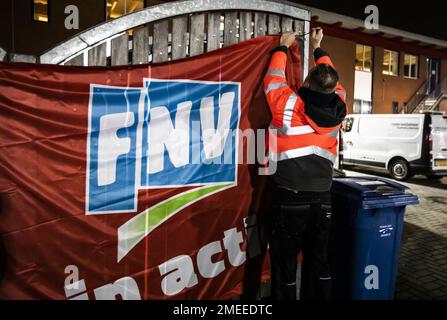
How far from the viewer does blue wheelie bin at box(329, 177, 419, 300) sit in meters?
3.11

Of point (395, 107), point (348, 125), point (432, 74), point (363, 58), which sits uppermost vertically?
point (363, 58)

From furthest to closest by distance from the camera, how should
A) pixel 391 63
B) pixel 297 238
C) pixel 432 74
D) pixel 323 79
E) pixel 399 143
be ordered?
1. pixel 432 74
2. pixel 391 63
3. pixel 399 143
4. pixel 297 238
5. pixel 323 79

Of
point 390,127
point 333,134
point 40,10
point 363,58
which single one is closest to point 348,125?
point 390,127

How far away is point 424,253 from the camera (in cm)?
516

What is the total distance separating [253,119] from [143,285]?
180 centimetres

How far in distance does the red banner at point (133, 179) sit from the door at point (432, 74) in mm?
26004

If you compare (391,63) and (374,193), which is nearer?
(374,193)

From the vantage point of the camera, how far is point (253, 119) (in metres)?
3.41

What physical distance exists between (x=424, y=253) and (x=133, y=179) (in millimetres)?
4489

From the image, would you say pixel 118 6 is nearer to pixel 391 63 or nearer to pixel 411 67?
pixel 391 63

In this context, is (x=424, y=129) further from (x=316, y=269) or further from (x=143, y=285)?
(x=143, y=285)

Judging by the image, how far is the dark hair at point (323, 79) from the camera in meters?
2.85

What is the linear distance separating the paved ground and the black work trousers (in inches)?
53.2

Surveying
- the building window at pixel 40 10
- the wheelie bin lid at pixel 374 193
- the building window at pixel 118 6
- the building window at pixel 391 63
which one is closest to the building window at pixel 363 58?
the building window at pixel 391 63
